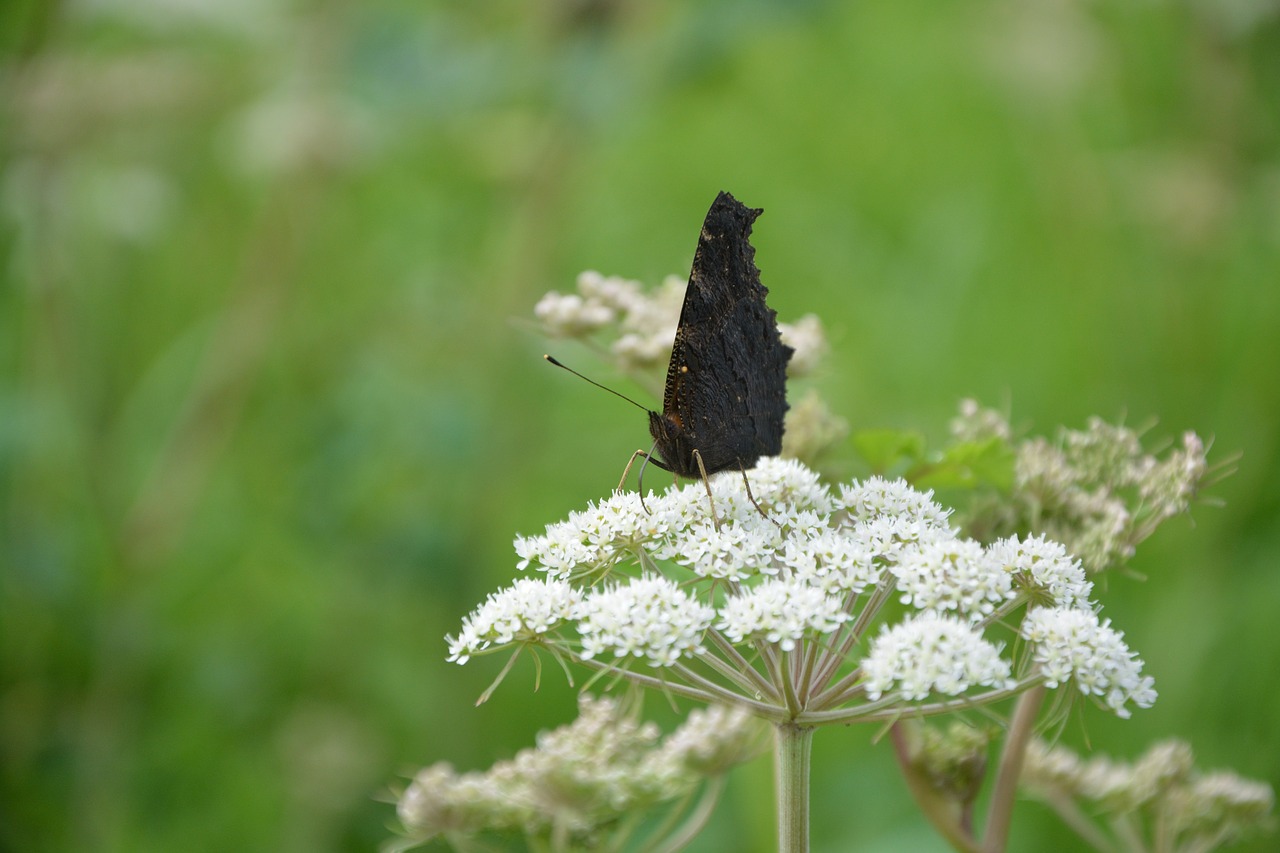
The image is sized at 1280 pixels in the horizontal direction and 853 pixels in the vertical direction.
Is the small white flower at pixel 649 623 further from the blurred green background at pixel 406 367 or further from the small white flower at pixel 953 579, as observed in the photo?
the blurred green background at pixel 406 367

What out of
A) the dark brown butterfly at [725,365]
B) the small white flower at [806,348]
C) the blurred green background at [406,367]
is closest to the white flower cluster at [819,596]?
the dark brown butterfly at [725,365]

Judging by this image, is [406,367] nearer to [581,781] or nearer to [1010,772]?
[581,781]

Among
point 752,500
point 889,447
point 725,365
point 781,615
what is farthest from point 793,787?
point 725,365

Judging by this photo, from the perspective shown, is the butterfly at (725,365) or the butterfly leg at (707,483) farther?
the butterfly at (725,365)

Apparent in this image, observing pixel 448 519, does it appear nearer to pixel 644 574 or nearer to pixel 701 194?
pixel 644 574

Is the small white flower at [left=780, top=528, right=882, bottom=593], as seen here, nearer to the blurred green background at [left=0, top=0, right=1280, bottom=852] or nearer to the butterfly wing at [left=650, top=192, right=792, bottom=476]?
the butterfly wing at [left=650, top=192, right=792, bottom=476]

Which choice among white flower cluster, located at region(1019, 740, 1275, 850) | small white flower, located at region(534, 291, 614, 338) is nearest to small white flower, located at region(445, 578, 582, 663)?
small white flower, located at region(534, 291, 614, 338)

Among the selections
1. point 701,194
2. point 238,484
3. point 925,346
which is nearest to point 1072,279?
point 925,346
